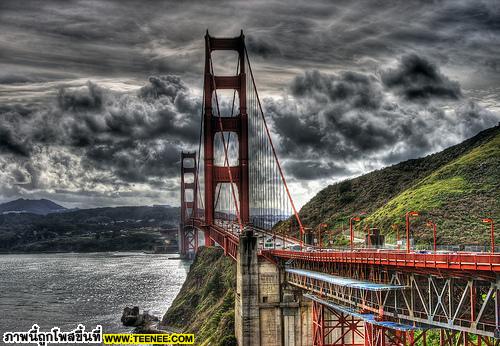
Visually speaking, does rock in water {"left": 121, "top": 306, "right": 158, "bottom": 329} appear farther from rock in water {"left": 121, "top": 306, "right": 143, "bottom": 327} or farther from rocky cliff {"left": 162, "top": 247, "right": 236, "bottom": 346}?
rocky cliff {"left": 162, "top": 247, "right": 236, "bottom": 346}

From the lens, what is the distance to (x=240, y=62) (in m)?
83.6

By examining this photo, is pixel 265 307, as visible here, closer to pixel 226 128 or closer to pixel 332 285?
pixel 332 285

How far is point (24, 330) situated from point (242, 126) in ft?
132

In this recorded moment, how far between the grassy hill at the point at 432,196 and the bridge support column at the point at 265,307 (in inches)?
640

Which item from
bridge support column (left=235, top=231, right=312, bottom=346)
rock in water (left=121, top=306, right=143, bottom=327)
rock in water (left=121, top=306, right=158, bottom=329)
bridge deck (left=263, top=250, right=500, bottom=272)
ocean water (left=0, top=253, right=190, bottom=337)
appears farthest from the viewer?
ocean water (left=0, top=253, right=190, bottom=337)

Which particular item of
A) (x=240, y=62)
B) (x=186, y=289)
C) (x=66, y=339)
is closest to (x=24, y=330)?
(x=66, y=339)

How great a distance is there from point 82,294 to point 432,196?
3039 inches

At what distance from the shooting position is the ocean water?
9588cm

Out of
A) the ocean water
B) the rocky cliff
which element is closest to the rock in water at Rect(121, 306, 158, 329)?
the ocean water

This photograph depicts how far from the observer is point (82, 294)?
128 meters

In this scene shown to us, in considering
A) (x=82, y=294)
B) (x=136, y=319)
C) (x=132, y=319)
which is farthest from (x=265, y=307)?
(x=82, y=294)

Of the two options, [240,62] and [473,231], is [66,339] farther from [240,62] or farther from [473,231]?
[473,231]

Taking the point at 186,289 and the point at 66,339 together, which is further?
the point at 186,289

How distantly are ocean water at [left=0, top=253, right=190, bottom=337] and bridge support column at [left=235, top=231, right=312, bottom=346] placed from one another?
3685 centimetres
